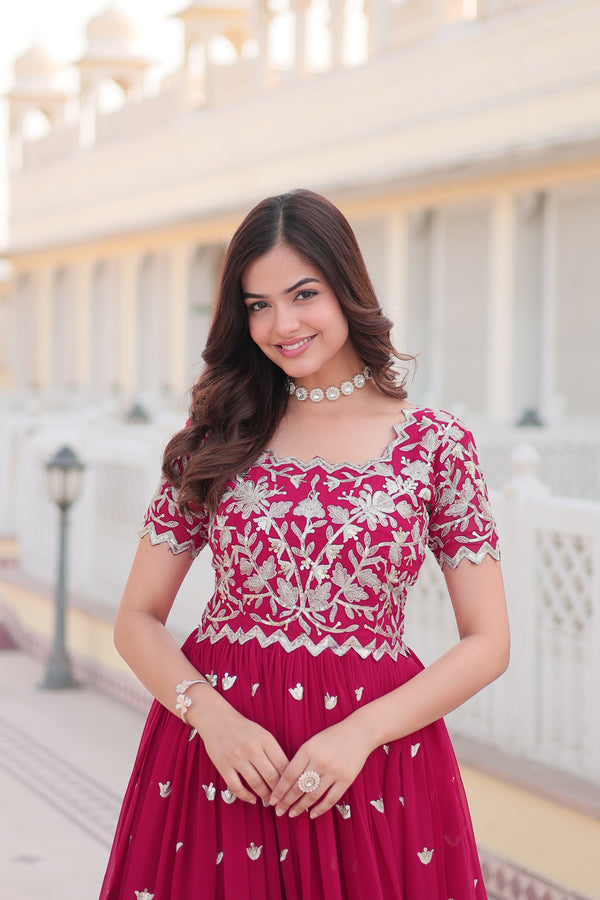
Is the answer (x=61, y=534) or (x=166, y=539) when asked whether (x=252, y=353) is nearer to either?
(x=166, y=539)

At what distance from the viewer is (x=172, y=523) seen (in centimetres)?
208

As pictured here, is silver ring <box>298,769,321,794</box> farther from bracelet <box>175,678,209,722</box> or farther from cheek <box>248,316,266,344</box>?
cheek <box>248,316,266,344</box>

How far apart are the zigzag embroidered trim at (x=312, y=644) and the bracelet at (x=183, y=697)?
0.09 meters

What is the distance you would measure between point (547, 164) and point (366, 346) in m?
8.51

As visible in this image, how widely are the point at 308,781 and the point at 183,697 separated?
0.78 ft

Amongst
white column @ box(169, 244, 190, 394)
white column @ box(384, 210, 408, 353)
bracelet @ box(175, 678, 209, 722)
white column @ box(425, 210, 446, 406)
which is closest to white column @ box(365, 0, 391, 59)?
white column @ box(384, 210, 408, 353)

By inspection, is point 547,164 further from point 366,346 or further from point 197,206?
point 366,346

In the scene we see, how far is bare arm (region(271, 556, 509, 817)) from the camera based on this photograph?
5.94 feet

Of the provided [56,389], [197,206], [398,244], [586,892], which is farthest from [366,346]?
[56,389]

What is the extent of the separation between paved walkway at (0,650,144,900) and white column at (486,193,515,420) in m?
5.32

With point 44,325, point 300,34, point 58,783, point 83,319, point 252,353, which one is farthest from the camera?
point 44,325

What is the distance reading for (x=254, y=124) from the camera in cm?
1509

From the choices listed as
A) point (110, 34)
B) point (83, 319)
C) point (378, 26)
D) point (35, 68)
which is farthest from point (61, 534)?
point (35, 68)

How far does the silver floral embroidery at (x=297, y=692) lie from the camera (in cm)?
193
